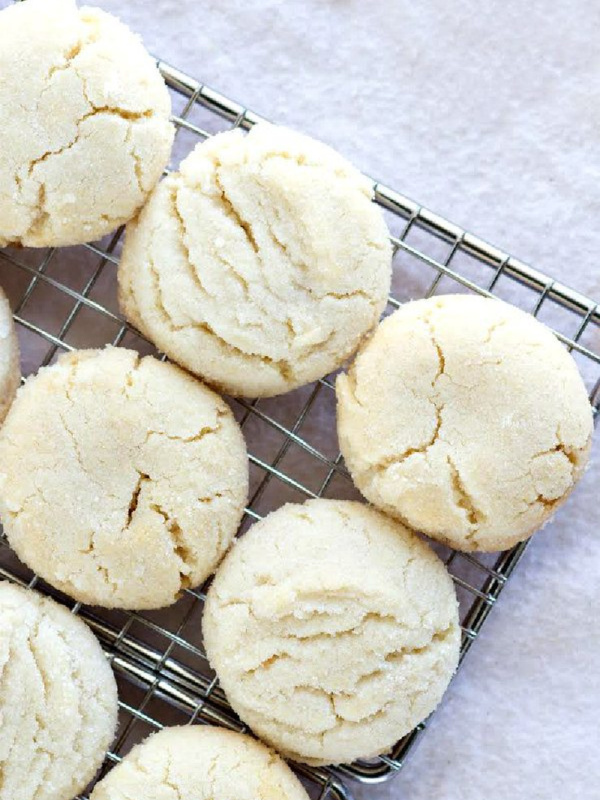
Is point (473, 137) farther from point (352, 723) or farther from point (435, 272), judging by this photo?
point (352, 723)

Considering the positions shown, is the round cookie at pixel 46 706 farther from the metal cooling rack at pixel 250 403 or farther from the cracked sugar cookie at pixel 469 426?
the cracked sugar cookie at pixel 469 426

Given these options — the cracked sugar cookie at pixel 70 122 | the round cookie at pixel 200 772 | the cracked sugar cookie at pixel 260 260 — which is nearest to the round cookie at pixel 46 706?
the round cookie at pixel 200 772

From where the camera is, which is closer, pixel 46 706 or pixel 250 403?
pixel 46 706

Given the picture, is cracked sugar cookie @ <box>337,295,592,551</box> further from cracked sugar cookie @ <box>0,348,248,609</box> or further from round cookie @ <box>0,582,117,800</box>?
round cookie @ <box>0,582,117,800</box>

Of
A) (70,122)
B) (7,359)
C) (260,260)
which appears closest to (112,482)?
(7,359)

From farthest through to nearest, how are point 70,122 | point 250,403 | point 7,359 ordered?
point 250,403 → point 7,359 → point 70,122

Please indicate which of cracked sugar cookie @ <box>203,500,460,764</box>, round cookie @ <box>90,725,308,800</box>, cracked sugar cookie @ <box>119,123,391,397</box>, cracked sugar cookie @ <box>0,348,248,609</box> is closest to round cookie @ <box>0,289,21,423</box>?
cracked sugar cookie @ <box>0,348,248,609</box>

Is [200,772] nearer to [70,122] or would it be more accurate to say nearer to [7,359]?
[7,359]

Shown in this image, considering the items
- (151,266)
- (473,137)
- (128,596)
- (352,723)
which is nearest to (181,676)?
(128,596)
